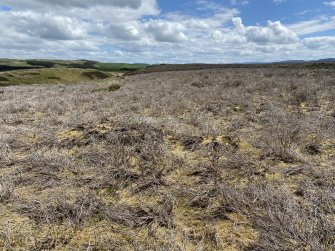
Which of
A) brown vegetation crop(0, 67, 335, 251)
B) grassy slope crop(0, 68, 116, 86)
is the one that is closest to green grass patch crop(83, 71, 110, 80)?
grassy slope crop(0, 68, 116, 86)

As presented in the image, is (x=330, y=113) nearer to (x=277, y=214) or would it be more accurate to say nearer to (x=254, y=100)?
(x=254, y=100)

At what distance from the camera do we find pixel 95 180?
5891mm

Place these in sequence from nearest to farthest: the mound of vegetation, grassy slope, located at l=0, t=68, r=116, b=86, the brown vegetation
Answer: the brown vegetation
grassy slope, located at l=0, t=68, r=116, b=86
the mound of vegetation

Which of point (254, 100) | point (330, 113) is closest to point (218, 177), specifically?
point (330, 113)

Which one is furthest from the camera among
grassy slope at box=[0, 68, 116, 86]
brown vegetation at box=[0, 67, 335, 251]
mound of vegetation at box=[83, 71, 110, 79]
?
mound of vegetation at box=[83, 71, 110, 79]

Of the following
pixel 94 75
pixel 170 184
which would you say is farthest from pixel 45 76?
pixel 170 184

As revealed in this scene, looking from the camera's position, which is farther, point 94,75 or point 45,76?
point 94,75

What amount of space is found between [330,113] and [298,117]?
169 centimetres

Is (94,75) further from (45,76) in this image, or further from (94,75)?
(45,76)

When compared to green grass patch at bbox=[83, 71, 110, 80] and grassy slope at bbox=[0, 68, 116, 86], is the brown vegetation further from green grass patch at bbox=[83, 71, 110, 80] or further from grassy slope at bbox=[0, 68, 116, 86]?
green grass patch at bbox=[83, 71, 110, 80]

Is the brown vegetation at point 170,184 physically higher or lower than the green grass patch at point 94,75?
higher

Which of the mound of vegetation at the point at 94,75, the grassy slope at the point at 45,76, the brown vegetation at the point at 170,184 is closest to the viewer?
the brown vegetation at the point at 170,184

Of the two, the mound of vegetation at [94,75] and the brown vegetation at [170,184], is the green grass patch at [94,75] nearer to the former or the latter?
the mound of vegetation at [94,75]

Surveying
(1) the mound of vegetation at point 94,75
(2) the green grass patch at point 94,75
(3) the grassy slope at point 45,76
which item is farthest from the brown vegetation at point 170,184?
(1) the mound of vegetation at point 94,75
